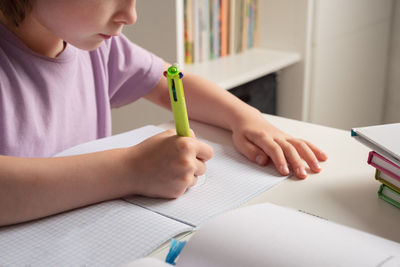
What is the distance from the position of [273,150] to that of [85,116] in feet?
1.38

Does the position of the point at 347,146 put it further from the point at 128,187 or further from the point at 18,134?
the point at 18,134

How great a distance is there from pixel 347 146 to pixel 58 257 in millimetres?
479

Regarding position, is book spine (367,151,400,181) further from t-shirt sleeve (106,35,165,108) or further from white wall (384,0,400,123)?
white wall (384,0,400,123)

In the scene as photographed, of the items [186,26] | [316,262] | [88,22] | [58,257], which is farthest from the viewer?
[186,26]

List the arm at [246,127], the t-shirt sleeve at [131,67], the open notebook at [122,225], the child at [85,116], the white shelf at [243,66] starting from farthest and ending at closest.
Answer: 1. the white shelf at [243,66]
2. the t-shirt sleeve at [131,67]
3. the arm at [246,127]
4. the child at [85,116]
5. the open notebook at [122,225]

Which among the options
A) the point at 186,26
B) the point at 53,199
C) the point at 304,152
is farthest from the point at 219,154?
the point at 186,26

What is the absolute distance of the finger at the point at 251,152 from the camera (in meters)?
0.69

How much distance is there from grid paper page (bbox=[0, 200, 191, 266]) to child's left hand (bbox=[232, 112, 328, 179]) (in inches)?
8.4

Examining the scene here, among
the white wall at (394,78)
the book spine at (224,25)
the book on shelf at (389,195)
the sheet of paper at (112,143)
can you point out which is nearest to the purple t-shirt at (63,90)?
the sheet of paper at (112,143)

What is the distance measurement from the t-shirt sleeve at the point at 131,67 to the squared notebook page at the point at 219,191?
34cm

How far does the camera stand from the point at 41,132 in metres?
0.81

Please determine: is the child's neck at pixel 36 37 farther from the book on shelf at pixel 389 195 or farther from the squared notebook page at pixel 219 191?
the book on shelf at pixel 389 195

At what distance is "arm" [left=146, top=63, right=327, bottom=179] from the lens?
0.67 m

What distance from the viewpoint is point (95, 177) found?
583mm
